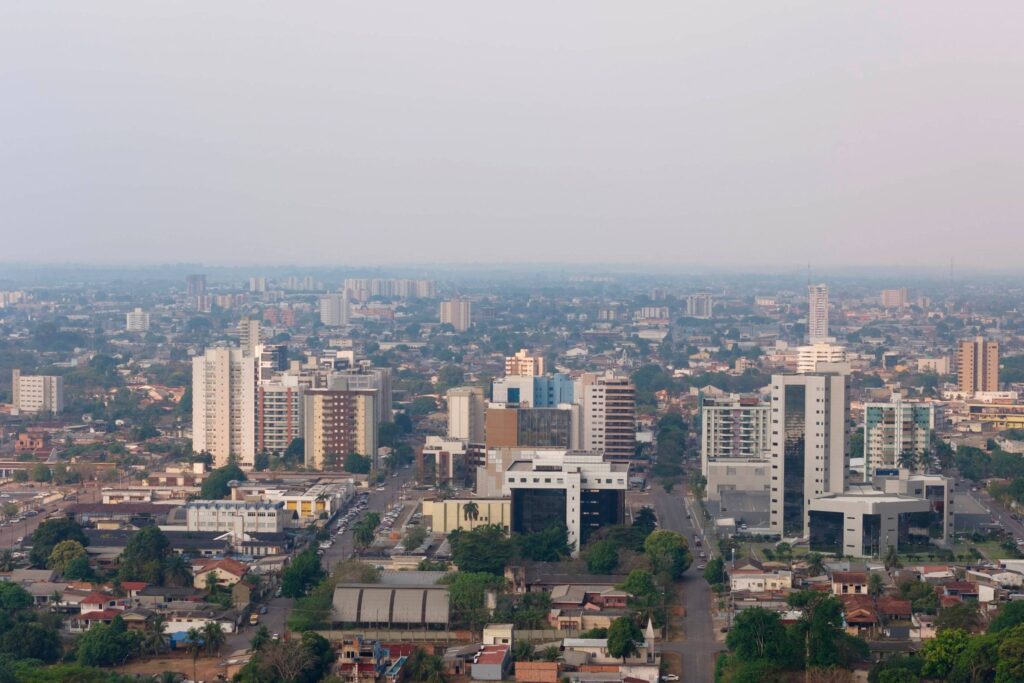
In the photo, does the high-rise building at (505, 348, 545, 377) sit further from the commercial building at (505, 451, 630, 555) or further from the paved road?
the commercial building at (505, 451, 630, 555)

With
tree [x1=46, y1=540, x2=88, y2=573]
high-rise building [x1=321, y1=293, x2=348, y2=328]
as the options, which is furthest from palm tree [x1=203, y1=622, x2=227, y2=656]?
high-rise building [x1=321, y1=293, x2=348, y2=328]

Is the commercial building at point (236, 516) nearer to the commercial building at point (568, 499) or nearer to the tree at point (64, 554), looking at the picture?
the tree at point (64, 554)

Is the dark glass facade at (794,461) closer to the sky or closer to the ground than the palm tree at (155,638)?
closer to the sky

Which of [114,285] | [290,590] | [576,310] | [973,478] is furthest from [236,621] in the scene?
[114,285]

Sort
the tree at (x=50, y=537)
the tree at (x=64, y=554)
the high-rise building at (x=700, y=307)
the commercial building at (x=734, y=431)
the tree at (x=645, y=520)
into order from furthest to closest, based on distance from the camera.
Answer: the high-rise building at (x=700, y=307) → the commercial building at (x=734, y=431) → the tree at (x=645, y=520) → the tree at (x=50, y=537) → the tree at (x=64, y=554)

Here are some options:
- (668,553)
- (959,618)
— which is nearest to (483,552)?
(668,553)

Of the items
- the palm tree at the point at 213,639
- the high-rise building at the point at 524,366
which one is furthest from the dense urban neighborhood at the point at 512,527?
the high-rise building at the point at 524,366
